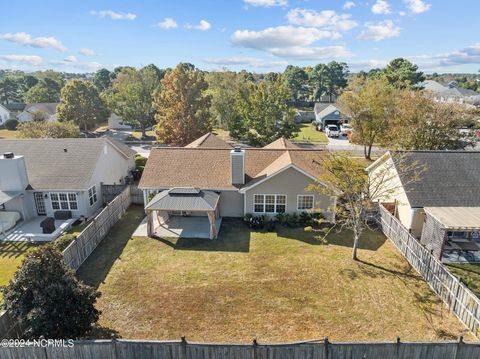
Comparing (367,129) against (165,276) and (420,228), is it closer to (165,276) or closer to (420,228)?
(420,228)

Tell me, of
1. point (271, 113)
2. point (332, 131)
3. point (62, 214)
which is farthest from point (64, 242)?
point (332, 131)

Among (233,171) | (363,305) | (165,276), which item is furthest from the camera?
(233,171)

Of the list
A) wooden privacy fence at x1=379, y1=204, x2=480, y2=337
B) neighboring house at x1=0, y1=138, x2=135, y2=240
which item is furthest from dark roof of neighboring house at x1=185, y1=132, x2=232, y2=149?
wooden privacy fence at x1=379, y1=204, x2=480, y2=337

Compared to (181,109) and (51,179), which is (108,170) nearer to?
(51,179)

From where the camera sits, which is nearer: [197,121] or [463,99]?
[197,121]

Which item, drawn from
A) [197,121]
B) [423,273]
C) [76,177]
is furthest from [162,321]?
[197,121]
